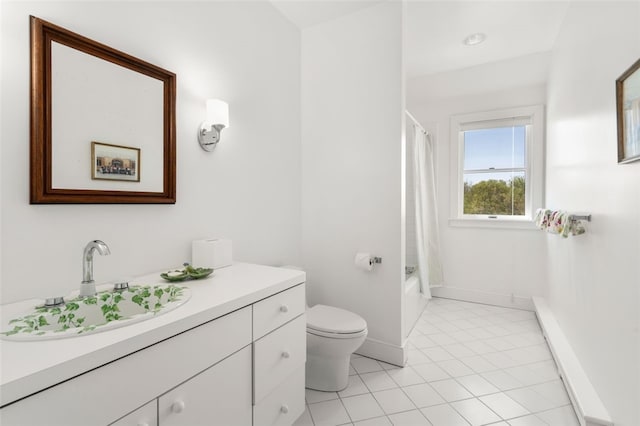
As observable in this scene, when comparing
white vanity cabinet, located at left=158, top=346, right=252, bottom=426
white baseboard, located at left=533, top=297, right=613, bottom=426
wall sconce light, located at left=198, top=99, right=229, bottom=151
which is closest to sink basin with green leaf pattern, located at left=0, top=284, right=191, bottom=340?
white vanity cabinet, located at left=158, top=346, right=252, bottom=426

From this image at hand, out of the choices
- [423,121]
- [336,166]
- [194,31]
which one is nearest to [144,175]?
[194,31]

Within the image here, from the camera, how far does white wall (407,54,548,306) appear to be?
3240mm

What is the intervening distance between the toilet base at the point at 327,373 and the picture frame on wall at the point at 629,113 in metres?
1.65

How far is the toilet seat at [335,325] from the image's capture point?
1773 millimetres

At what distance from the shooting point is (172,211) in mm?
1590

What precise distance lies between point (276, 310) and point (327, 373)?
31.2 inches

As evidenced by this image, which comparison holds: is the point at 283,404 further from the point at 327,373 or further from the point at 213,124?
the point at 213,124

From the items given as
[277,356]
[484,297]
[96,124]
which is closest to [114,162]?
[96,124]

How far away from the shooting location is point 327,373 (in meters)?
1.88

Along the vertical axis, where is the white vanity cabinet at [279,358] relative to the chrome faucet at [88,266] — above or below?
below

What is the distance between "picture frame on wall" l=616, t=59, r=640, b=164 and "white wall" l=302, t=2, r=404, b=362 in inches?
44.4

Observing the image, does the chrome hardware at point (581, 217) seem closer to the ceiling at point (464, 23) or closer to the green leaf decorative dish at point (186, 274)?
the ceiling at point (464, 23)

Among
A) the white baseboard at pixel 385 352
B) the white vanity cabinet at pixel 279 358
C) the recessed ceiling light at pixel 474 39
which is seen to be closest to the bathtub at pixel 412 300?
the white baseboard at pixel 385 352

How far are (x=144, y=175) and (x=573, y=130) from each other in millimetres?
2642
